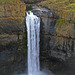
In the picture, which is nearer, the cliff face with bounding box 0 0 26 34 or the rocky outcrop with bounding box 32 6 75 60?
the cliff face with bounding box 0 0 26 34

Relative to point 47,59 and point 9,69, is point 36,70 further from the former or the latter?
point 9,69

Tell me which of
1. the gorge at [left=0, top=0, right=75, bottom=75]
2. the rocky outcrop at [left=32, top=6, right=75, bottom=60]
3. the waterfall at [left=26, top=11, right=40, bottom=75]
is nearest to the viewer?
the gorge at [left=0, top=0, right=75, bottom=75]

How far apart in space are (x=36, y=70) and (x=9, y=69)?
4.04 m

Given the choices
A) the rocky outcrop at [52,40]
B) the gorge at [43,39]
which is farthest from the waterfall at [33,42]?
the rocky outcrop at [52,40]

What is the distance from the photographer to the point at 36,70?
17.2m

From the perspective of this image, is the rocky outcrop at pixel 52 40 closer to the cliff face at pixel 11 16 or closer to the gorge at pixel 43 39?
the gorge at pixel 43 39

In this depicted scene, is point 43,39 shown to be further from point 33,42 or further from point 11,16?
point 11,16

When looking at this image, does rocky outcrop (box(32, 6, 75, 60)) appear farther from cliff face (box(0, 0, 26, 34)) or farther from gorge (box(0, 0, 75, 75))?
cliff face (box(0, 0, 26, 34))

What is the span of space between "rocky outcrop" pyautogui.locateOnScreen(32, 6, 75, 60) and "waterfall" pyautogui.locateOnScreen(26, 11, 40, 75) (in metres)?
0.83

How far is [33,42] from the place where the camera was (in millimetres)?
16203

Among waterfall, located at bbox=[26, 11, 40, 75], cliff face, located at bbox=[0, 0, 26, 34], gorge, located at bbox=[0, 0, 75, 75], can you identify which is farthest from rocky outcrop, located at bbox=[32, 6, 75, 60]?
cliff face, located at bbox=[0, 0, 26, 34]

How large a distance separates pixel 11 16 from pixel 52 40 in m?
6.73

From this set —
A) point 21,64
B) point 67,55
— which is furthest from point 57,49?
point 21,64

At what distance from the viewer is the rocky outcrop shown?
1531cm
